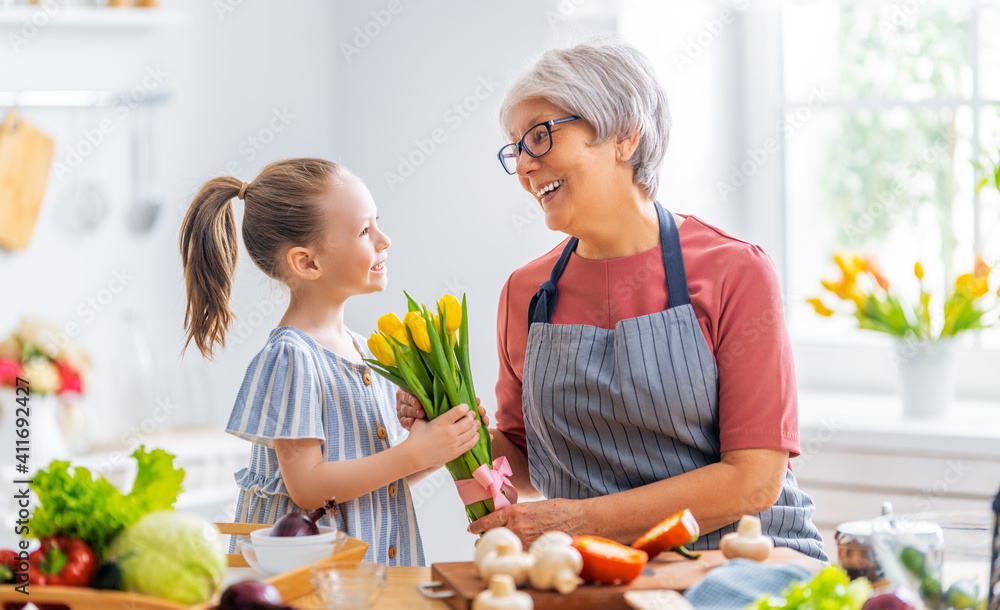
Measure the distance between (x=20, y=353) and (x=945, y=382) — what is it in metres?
2.42

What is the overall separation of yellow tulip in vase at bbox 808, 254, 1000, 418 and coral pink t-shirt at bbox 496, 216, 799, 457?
1115 millimetres

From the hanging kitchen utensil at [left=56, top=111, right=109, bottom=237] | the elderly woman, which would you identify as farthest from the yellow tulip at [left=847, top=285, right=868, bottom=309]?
the hanging kitchen utensil at [left=56, top=111, right=109, bottom=237]

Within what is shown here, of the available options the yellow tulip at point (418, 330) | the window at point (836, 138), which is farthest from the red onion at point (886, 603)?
the window at point (836, 138)

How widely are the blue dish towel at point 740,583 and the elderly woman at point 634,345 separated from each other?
0.35 m

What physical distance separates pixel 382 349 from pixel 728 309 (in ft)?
1.78

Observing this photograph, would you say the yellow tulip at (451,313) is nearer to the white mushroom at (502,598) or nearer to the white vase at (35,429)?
the white mushroom at (502,598)

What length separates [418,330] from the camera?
1.37m

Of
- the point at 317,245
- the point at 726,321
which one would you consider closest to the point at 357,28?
the point at 317,245

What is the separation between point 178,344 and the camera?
2.71 m

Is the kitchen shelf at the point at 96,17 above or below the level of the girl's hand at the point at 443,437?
above

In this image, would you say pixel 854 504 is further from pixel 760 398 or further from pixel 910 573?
A: pixel 910 573

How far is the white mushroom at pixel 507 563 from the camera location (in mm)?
985

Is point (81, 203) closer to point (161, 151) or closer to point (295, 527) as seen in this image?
point (161, 151)

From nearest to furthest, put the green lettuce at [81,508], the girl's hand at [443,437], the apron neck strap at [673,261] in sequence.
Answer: the green lettuce at [81,508]
the girl's hand at [443,437]
the apron neck strap at [673,261]
